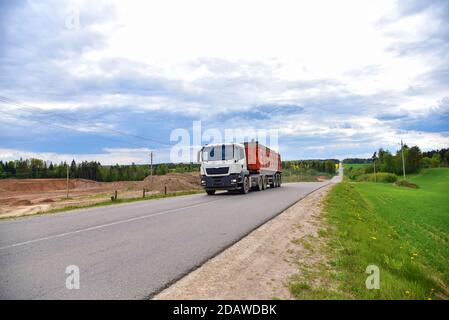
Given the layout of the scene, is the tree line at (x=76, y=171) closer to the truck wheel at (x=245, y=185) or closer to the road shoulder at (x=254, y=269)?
the truck wheel at (x=245, y=185)

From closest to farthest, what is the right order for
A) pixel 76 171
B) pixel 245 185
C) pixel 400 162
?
pixel 245 185 < pixel 76 171 < pixel 400 162

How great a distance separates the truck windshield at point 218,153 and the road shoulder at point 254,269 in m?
12.5

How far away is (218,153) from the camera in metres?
21.3

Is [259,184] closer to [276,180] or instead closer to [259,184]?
[259,184]

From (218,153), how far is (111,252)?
601 inches

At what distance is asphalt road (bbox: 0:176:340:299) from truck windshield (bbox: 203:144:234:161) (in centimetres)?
1040

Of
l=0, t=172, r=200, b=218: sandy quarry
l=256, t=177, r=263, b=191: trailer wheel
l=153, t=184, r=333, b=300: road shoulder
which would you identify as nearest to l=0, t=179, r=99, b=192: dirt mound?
l=0, t=172, r=200, b=218: sandy quarry

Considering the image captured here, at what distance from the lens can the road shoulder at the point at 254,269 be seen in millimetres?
4309

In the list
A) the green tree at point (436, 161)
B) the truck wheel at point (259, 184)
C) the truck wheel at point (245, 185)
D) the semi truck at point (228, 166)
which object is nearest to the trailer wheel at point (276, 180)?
the truck wheel at point (259, 184)

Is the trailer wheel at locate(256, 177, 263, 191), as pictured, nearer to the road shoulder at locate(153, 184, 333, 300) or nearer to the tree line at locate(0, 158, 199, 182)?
the road shoulder at locate(153, 184, 333, 300)

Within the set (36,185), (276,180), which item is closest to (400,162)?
(276,180)

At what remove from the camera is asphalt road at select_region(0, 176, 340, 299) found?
14.6 ft
